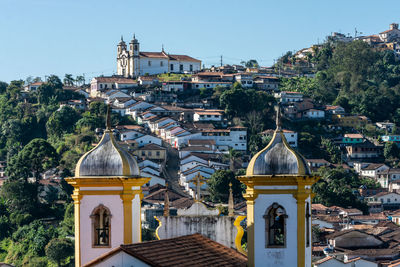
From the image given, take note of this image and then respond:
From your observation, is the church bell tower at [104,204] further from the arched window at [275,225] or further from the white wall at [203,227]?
the arched window at [275,225]

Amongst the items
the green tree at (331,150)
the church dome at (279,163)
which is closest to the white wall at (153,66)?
the green tree at (331,150)

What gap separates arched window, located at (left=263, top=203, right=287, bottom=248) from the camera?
16938 mm

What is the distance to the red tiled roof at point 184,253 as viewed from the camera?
14796mm

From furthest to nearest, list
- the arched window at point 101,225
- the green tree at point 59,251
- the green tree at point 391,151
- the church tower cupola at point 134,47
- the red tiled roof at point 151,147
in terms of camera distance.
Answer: the church tower cupola at point 134,47, the green tree at point 391,151, the red tiled roof at point 151,147, the green tree at point 59,251, the arched window at point 101,225

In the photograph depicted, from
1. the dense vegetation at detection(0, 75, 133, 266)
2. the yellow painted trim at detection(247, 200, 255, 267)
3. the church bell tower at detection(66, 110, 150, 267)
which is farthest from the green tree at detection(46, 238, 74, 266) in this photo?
the yellow painted trim at detection(247, 200, 255, 267)

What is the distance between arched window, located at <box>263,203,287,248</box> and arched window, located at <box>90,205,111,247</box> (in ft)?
9.98

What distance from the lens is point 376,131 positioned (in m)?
103

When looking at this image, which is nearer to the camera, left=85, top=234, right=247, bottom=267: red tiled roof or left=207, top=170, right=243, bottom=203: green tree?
left=85, top=234, right=247, bottom=267: red tiled roof

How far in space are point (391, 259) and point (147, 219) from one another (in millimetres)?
17772

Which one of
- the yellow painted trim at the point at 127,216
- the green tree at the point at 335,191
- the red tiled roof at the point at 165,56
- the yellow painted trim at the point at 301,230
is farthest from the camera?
the red tiled roof at the point at 165,56

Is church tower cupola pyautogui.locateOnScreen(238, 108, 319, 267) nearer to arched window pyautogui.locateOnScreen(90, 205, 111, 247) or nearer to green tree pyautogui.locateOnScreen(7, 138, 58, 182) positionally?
arched window pyautogui.locateOnScreen(90, 205, 111, 247)

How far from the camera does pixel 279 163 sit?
17.1 m

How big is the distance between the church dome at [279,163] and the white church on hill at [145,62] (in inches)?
3877

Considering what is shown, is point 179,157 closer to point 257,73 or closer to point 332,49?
point 257,73
